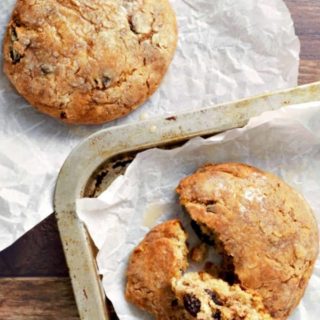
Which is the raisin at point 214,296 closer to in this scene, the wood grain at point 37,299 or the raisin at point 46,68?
the wood grain at point 37,299

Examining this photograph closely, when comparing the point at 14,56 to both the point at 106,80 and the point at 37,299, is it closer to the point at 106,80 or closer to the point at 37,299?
the point at 106,80

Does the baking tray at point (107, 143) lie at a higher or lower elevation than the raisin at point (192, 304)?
higher

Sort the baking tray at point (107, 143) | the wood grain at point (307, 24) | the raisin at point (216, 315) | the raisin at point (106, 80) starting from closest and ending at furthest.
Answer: the raisin at point (216, 315) → the baking tray at point (107, 143) → the raisin at point (106, 80) → the wood grain at point (307, 24)

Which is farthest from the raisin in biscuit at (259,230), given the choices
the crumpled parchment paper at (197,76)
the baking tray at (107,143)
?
the crumpled parchment paper at (197,76)

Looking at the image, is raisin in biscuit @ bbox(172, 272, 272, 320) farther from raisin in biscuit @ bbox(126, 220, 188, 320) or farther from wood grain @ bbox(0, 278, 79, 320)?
wood grain @ bbox(0, 278, 79, 320)

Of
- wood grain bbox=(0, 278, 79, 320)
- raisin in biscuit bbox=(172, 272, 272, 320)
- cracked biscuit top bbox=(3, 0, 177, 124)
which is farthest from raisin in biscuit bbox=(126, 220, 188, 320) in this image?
cracked biscuit top bbox=(3, 0, 177, 124)

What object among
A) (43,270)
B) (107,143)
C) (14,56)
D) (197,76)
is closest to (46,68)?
(14,56)

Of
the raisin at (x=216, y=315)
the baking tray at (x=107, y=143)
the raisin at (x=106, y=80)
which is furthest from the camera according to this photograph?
the raisin at (x=106, y=80)

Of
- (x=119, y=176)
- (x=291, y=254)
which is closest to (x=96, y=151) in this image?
(x=119, y=176)
